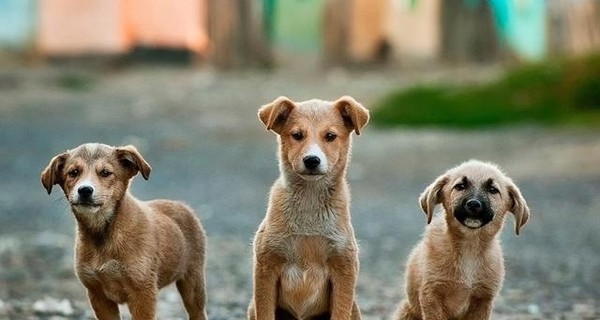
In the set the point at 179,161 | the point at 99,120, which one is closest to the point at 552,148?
the point at 179,161

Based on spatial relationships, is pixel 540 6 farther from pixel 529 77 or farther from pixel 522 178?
pixel 522 178

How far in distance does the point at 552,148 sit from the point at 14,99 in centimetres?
1202

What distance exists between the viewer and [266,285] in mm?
6648

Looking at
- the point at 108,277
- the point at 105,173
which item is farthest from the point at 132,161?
the point at 108,277

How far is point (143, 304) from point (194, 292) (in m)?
0.71

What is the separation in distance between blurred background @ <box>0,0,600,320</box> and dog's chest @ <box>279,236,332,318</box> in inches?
92.9

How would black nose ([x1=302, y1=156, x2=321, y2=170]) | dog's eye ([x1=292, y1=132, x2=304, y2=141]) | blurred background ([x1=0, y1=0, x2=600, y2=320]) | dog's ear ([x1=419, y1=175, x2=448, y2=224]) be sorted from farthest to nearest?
blurred background ([x1=0, y1=0, x2=600, y2=320]) < dog's ear ([x1=419, y1=175, x2=448, y2=224]) < dog's eye ([x1=292, y1=132, x2=304, y2=141]) < black nose ([x1=302, y1=156, x2=321, y2=170])

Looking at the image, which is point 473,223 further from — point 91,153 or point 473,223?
point 91,153

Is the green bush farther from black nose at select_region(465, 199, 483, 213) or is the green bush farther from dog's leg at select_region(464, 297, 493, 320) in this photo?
black nose at select_region(465, 199, 483, 213)

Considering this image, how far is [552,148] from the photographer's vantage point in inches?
803

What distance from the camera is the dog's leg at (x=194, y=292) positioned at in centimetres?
743

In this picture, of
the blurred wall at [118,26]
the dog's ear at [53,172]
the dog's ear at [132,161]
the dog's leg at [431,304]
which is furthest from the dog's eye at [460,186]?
the blurred wall at [118,26]

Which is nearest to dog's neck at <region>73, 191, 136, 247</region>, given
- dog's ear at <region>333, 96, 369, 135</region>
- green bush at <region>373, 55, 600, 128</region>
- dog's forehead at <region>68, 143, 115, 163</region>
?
dog's forehead at <region>68, 143, 115, 163</region>

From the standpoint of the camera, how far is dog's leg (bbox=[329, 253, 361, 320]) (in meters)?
6.66
